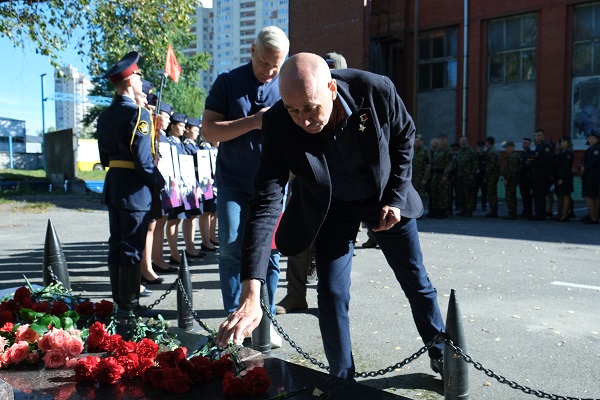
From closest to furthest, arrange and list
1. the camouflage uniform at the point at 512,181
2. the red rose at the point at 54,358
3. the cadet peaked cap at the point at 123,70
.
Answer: the red rose at the point at 54,358 < the cadet peaked cap at the point at 123,70 < the camouflage uniform at the point at 512,181

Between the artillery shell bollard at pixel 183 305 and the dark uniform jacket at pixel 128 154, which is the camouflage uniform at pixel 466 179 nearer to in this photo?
the dark uniform jacket at pixel 128 154

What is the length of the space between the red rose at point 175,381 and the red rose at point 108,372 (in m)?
0.25

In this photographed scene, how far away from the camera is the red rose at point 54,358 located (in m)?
2.85

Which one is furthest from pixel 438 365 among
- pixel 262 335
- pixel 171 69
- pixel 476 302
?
pixel 171 69

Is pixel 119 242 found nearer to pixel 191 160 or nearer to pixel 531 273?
pixel 191 160

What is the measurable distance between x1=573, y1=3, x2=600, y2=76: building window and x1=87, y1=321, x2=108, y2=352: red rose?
78.1 feet

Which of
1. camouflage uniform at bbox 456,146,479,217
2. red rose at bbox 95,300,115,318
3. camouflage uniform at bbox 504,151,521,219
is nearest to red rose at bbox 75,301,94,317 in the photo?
red rose at bbox 95,300,115,318

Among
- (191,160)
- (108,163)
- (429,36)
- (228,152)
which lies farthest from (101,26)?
(429,36)

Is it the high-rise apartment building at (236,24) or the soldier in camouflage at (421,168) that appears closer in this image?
the soldier in camouflage at (421,168)

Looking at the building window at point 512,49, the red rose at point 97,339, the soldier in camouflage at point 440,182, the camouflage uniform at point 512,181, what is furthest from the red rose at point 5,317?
the building window at point 512,49

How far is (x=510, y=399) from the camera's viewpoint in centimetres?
338

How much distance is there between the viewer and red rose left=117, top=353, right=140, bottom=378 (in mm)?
2670

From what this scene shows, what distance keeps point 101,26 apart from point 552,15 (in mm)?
17571

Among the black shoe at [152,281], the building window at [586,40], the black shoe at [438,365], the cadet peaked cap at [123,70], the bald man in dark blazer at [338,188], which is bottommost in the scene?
the black shoe at [152,281]
